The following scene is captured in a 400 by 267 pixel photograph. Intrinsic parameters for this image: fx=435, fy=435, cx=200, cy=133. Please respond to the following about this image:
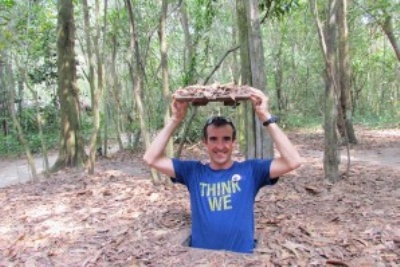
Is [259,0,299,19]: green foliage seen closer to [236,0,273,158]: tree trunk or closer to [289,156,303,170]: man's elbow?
[236,0,273,158]: tree trunk

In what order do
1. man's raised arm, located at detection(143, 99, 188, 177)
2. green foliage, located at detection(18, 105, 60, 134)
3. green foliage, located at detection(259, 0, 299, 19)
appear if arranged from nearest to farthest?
man's raised arm, located at detection(143, 99, 188, 177) → green foliage, located at detection(259, 0, 299, 19) → green foliage, located at detection(18, 105, 60, 134)

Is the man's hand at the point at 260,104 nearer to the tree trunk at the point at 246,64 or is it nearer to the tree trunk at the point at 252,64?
the tree trunk at the point at 252,64

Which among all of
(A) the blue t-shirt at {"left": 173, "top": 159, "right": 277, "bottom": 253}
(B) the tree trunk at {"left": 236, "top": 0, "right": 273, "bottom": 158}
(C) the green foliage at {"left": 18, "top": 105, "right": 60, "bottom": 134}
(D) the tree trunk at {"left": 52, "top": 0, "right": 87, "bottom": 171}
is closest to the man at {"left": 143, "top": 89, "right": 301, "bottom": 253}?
(A) the blue t-shirt at {"left": 173, "top": 159, "right": 277, "bottom": 253}

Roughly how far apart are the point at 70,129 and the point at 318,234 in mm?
7457

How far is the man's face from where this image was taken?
3.15m

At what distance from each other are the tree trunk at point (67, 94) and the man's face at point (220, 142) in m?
7.25

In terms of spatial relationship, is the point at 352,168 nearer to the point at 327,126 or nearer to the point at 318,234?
the point at 327,126

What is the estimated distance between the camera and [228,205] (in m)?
3.15

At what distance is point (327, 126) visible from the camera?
5.49 metres

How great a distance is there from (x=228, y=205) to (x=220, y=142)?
18.1 inches

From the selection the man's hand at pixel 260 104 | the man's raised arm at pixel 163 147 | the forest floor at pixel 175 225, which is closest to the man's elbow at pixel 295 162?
the man's hand at pixel 260 104

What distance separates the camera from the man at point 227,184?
3.09 m

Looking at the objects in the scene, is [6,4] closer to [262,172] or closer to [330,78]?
[330,78]

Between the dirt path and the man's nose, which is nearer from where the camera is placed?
the man's nose
